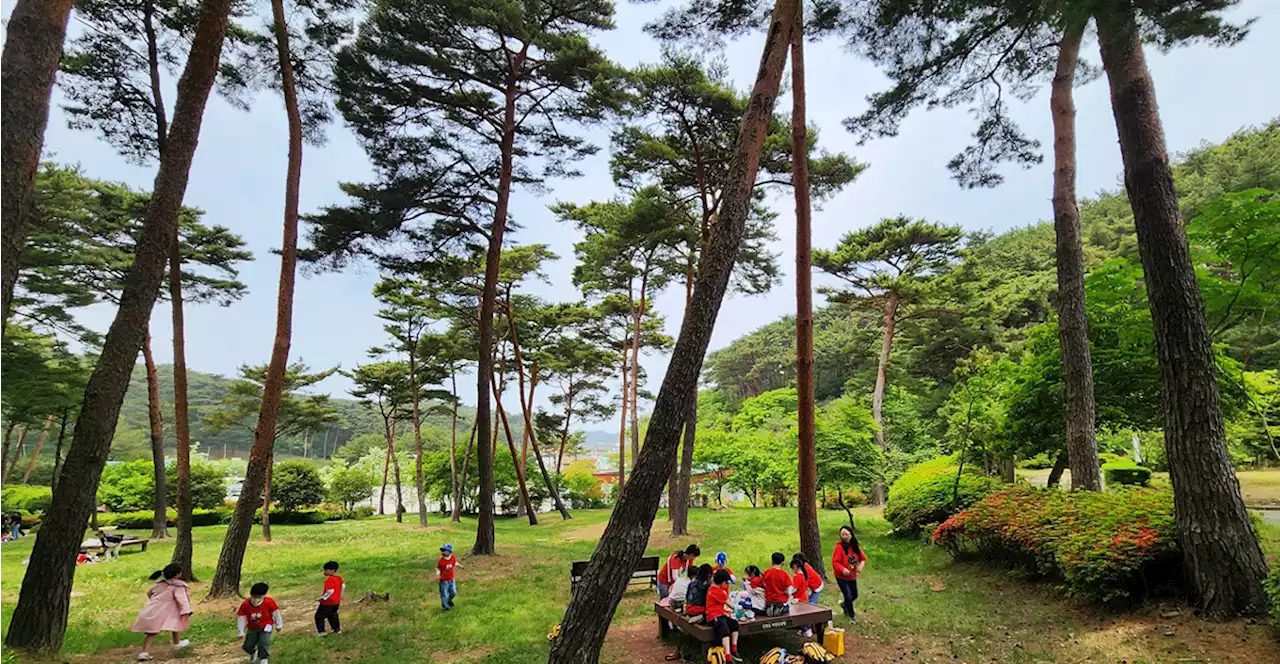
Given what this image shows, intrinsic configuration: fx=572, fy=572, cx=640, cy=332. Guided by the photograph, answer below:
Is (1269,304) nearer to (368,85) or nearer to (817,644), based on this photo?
(817,644)

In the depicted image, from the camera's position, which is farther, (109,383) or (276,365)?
(276,365)

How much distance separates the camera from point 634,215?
15.4 m

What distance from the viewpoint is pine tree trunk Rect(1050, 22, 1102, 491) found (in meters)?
A: 9.07

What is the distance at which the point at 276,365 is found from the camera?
10.3 m

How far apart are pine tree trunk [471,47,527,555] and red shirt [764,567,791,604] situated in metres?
9.33

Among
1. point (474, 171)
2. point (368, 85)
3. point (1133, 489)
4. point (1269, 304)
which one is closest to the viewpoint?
point (1269, 304)

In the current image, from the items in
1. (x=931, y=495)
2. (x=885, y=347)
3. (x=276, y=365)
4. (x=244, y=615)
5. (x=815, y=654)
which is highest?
(x=885, y=347)

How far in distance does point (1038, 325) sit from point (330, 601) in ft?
47.7

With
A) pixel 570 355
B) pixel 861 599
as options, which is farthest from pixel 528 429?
pixel 861 599

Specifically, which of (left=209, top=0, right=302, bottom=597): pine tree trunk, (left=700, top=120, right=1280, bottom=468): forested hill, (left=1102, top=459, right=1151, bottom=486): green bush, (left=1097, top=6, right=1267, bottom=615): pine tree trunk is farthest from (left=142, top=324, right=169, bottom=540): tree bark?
(left=1102, top=459, right=1151, bottom=486): green bush

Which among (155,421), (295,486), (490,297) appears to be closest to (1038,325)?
(490,297)

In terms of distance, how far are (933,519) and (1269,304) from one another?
7.06m

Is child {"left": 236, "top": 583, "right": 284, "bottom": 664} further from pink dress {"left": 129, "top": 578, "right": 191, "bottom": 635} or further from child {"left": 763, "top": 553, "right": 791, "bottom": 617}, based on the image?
child {"left": 763, "top": 553, "right": 791, "bottom": 617}

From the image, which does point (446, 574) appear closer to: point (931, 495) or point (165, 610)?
point (165, 610)
